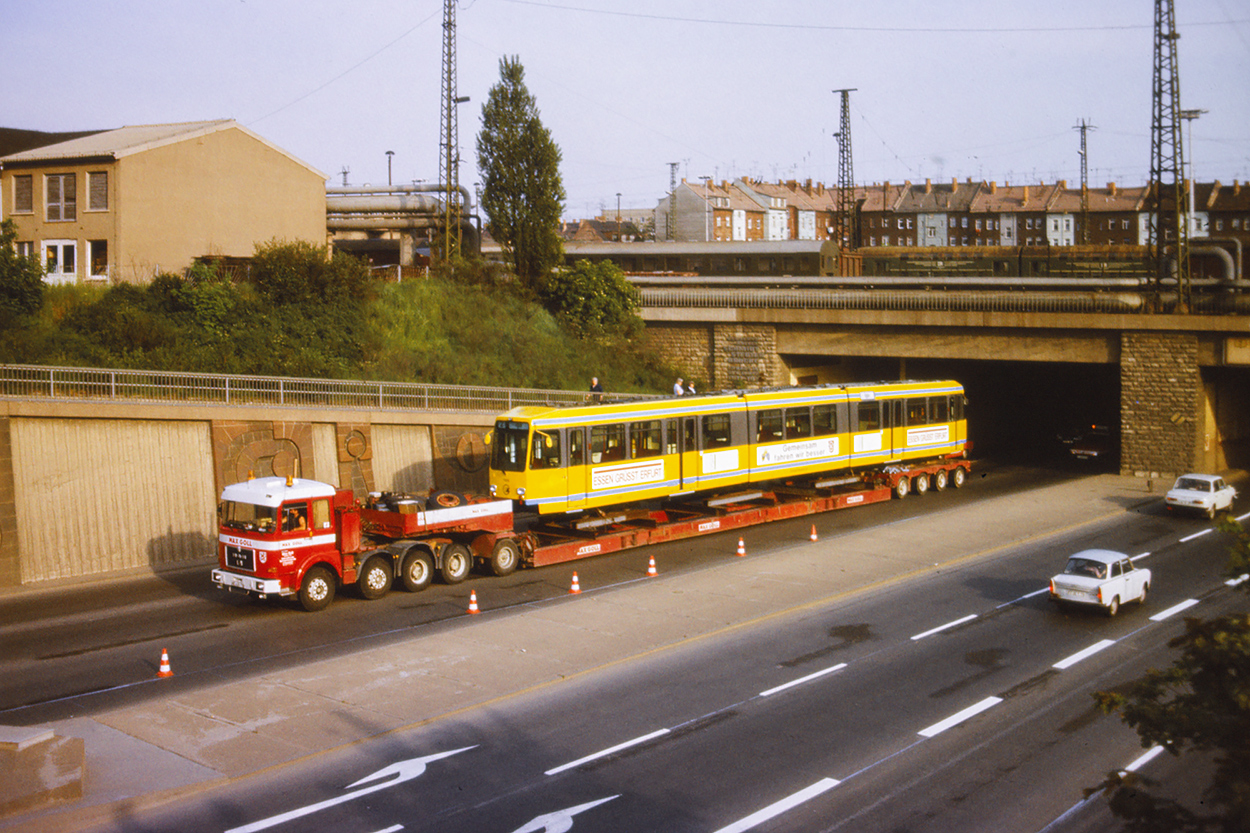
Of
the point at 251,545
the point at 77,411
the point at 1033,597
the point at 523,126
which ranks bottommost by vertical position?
the point at 1033,597

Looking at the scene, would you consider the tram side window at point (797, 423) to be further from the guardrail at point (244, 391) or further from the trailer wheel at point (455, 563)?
the trailer wheel at point (455, 563)

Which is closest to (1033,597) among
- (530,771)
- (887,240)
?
(530,771)

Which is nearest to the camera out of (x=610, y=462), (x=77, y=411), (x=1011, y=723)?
(x=1011, y=723)

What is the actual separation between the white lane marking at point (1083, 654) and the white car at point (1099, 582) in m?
1.33

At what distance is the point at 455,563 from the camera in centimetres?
2125

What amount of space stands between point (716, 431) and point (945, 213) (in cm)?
10495

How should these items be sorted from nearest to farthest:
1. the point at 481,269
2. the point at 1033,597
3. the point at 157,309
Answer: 1. the point at 1033,597
2. the point at 157,309
3. the point at 481,269

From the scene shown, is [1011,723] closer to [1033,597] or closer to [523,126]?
[1033,597]

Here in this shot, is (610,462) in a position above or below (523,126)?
below

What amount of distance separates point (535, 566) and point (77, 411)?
10.9 m

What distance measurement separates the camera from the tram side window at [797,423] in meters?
28.4

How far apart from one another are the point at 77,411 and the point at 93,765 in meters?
13.0

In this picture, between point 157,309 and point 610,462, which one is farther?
point 157,309

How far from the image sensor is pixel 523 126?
43.9m
